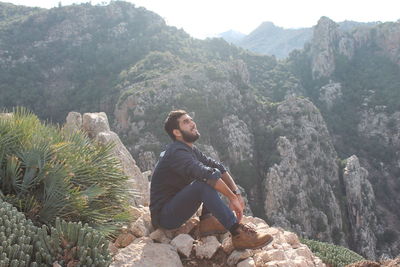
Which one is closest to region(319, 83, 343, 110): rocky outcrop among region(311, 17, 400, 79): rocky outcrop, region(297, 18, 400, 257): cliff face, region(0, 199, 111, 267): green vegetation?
region(297, 18, 400, 257): cliff face

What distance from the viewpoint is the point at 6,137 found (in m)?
4.12

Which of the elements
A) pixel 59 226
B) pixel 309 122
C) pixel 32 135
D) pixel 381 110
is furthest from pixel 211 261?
pixel 381 110

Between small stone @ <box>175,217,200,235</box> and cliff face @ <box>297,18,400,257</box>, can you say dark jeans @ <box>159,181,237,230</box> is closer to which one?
small stone @ <box>175,217,200,235</box>

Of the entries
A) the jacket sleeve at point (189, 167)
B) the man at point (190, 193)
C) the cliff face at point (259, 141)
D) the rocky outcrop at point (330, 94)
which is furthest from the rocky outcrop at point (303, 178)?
the jacket sleeve at point (189, 167)

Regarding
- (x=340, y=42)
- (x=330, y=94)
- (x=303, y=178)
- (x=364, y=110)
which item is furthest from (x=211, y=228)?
(x=340, y=42)

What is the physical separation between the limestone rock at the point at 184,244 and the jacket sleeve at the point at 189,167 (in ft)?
2.58

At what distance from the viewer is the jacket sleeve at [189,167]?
3919 mm

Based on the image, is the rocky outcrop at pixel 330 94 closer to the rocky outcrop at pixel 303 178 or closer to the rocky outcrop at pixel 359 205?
the rocky outcrop at pixel 303 178

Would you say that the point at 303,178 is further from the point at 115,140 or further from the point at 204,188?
the point at 204,188

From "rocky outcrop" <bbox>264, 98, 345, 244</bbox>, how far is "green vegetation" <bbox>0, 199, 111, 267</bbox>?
31.0m

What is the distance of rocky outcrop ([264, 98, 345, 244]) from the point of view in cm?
3384

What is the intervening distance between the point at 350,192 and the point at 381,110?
22544 millimetres

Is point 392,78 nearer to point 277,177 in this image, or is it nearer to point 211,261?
point 277,177

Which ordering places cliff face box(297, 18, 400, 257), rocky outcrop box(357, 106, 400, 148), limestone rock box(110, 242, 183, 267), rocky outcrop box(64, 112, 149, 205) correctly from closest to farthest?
limestone rock box(110, 242, 183, 267)
rocky outcrop box(64, 112, 149, 205)
cliff face box(297, 18, 400, 257)
rocky outcrop box(357, 106, 400, 148)
